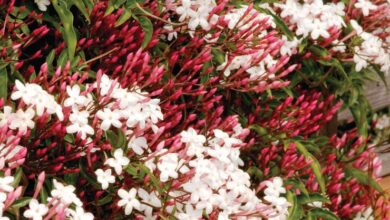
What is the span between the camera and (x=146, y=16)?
2.39 m

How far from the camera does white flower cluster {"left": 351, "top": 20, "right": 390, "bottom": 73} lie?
2.91 metres

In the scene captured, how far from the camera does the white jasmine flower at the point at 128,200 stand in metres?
1.95

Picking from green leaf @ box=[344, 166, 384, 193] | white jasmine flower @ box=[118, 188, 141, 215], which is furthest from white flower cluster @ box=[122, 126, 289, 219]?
green leaf @ box=[344, 166, 384, 193]

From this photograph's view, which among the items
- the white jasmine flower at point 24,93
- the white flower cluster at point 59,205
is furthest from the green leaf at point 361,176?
the white jasmine flower at point 24,93

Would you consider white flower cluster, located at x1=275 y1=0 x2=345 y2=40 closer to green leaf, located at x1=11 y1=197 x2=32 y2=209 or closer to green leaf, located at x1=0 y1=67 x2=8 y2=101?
green leaf, located at x1=0 y1=67 x2=8 y2=101

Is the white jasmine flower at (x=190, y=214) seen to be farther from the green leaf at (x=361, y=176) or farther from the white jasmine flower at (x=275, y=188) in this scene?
the green leaf at (x=361, y=176)

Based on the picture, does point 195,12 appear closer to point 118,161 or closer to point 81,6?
point 81,6

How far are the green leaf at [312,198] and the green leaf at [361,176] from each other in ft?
1.45

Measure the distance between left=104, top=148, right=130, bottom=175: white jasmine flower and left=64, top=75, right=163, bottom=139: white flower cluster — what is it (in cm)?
7

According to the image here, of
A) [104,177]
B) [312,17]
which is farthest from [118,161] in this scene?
[312,17]

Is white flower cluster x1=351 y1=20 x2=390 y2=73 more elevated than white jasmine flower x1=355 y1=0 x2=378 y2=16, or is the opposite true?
white jasmine flower x1=355 y1=0 x2=378 y2=16

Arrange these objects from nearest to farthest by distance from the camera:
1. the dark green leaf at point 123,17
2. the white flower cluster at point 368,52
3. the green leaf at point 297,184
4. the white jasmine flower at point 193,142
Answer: the white jasmine flower at point 193,142 → the dark green leaf at point 123,17 → the green leaf at point 297,184 → the white flower cluster at point 368,52

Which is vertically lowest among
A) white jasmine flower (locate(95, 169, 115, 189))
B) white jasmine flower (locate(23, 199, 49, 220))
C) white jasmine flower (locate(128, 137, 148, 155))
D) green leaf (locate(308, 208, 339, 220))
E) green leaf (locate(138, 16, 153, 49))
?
green leaf (locate(308, 208, 339, 220))

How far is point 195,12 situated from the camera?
2.37 metres
